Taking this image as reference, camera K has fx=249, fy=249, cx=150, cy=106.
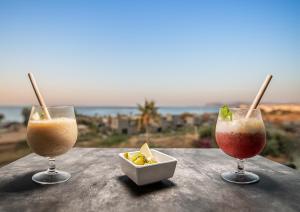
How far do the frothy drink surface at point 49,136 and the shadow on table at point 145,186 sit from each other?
0.31 meters

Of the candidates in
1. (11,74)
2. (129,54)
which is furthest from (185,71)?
(11,74)

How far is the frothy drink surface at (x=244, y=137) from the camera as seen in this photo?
105 centimetres

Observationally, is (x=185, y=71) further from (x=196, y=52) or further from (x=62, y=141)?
(x=62, y=141)

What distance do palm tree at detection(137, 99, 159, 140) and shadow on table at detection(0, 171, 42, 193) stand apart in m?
9.08

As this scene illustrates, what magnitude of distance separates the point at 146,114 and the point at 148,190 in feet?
30.3

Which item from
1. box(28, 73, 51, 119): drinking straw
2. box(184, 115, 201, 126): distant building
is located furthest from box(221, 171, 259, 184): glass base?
box(184, 115, 201, 126): distant building

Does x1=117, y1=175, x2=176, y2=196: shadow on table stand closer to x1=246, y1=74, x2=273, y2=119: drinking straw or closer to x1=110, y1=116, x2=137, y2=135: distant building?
x1=246, y1=74, x2=273, y2=119: drinking straw

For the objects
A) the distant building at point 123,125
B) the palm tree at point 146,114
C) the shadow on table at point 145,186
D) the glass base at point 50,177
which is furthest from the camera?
the palm tree at point 146,114

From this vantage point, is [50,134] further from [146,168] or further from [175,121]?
[175,121]

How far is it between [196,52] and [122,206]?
9.07m

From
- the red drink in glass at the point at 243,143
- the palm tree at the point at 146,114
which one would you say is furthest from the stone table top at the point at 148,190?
the palm tree at the point at 146,114

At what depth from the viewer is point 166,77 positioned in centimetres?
1078

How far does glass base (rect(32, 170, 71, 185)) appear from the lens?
3.26ft

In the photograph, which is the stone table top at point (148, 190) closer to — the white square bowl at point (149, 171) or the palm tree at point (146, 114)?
the white square bowl at point (149, 171)
